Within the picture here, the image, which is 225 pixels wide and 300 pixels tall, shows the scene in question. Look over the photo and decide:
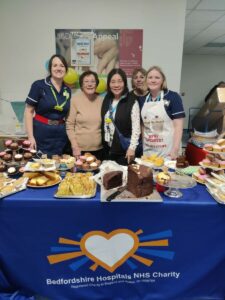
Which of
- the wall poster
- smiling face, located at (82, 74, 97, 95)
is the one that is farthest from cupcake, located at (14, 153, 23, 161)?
the wall poster

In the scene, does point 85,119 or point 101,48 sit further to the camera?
point 101,48

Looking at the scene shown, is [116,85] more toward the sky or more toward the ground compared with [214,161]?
more toward the sky

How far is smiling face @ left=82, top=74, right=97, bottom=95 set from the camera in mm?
1884

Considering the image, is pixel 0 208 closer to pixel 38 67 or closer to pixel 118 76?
pixel 118 76

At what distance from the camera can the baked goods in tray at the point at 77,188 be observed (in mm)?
1151

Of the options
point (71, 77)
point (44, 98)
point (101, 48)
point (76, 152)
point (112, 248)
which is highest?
point (101, 48)

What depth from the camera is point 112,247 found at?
1173 mm

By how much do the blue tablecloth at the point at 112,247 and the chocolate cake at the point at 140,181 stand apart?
61mm

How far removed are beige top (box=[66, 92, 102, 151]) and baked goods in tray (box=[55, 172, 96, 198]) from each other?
71cm

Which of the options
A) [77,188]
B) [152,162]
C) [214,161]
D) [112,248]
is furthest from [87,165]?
[214,161]

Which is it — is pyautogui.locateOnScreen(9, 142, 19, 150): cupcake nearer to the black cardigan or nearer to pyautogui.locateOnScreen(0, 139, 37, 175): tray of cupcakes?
pyautogui.locateOnScreen(0, 139, 37, 175): tray of cupcakes

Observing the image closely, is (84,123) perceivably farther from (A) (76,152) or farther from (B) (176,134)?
(B) (176,134)

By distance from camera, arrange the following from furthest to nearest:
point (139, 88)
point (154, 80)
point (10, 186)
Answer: point (139, 88), point (154, 80), point (10, 186)

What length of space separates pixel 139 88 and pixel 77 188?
123 centimetres
